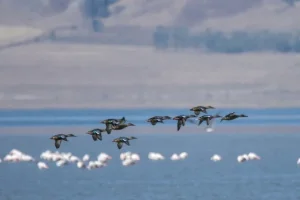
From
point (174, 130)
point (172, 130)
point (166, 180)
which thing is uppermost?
point (172, 130)

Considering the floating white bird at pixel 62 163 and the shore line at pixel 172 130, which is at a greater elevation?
the shore line at pixel 172 130

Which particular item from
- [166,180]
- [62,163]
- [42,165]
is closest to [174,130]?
[62,163]

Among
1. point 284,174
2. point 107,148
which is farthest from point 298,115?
point 284,174

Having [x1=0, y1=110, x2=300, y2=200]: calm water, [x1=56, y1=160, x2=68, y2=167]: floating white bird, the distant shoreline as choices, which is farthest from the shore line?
[x1=56, y1=160, x2=68, y2=167]: floating white bird

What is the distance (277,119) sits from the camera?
5221 inches

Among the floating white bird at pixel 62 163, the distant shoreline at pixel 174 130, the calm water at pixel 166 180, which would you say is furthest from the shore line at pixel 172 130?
the floating white bird at pixel 62 163

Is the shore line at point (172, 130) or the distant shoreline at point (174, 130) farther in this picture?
the shore line at point (172, 130)

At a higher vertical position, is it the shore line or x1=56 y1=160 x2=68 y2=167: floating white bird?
the shore line

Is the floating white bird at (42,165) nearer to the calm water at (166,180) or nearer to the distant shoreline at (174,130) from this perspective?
the calm water at (166,180)

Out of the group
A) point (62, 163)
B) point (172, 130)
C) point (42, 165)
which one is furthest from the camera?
point (172, 130)

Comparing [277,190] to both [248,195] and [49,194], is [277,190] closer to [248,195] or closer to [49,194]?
[248,195]

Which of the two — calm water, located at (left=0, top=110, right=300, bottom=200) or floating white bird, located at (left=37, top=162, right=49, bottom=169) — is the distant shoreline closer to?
calm water, located at (left=0, top=110, right=300, bottom=200)

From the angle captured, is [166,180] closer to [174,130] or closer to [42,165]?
[42,165]

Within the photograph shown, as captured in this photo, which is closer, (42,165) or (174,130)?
(42,165)
